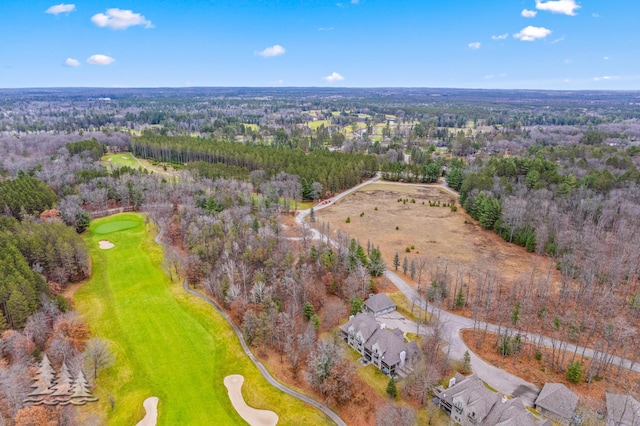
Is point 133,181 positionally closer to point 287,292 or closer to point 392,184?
point 287,292

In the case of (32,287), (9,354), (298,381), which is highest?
(32,287)

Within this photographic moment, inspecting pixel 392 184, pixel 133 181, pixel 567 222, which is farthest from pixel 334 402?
pixel 392 184

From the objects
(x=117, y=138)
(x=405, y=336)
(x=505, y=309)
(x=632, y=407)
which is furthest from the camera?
(x=117, y=138)

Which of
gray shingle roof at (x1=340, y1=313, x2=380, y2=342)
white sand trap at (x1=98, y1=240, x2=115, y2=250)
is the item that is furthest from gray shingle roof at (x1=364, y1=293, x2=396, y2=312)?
white sand trap at (x1=98, y1=240, x2=115, y2=250)

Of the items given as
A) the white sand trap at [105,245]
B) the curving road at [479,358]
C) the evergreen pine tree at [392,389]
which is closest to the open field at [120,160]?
the white sand trap at [105,245]

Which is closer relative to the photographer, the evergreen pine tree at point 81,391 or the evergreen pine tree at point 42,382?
the evergreen pine tree at point 42,382

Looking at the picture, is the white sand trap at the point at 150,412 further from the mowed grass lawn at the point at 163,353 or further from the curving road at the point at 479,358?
the curving road at the point at 479,358

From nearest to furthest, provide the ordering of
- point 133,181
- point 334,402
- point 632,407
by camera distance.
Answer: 1. point 632,407
2. point 334,402
3. point 133,181
